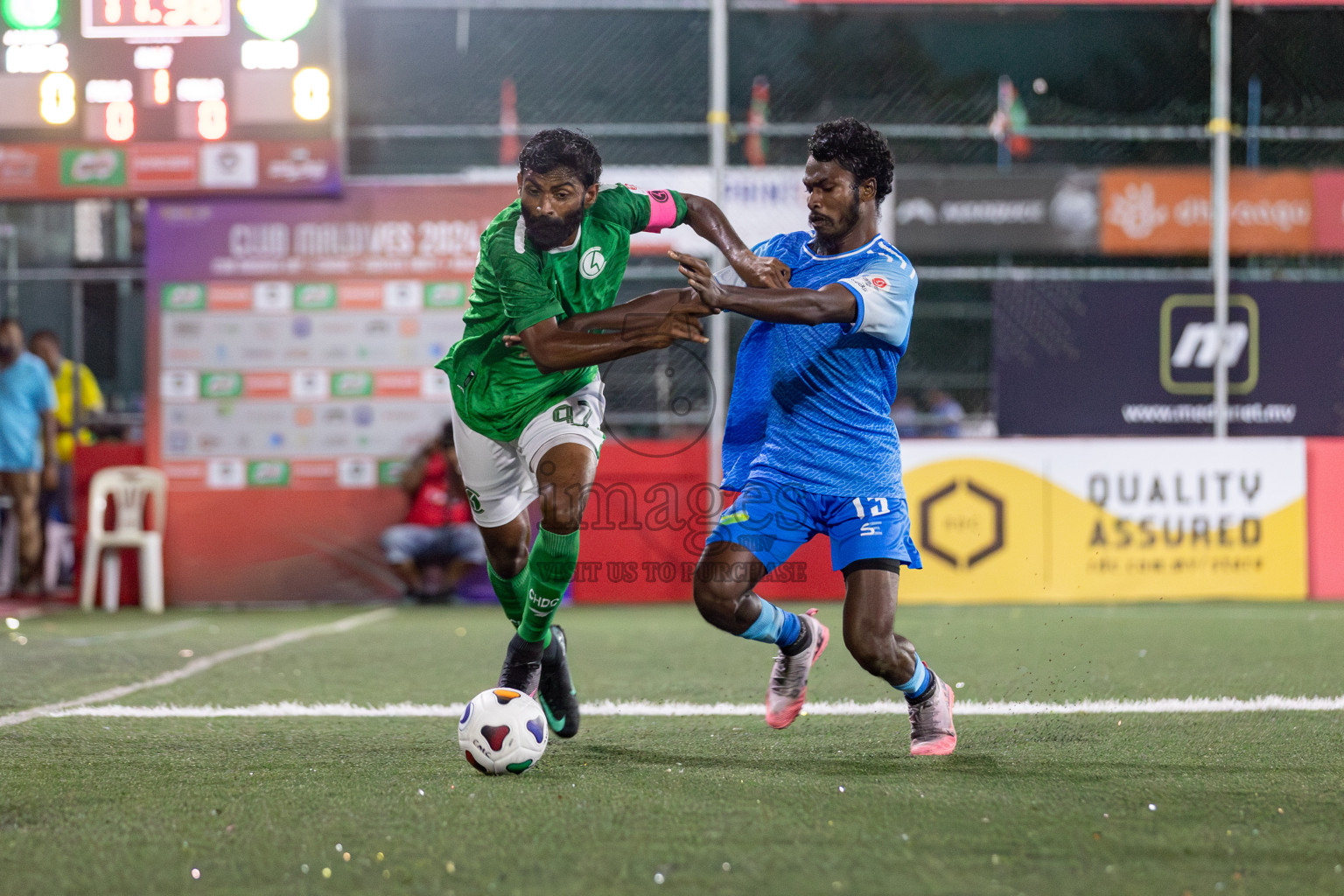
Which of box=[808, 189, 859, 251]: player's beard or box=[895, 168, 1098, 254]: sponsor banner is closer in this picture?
box=[808, 189, 859, 251]: player's beard

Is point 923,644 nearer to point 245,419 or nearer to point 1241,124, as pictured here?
point 245,419

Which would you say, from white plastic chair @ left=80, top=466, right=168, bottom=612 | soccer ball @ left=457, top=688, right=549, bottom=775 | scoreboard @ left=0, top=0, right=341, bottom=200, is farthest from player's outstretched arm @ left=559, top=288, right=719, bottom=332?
white plastic chair @ left=80, top=466, right=168, bottom=612

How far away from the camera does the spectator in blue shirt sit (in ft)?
31.7

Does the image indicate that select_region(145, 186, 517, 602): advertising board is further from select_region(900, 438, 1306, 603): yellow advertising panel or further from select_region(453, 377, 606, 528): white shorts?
select_region(453, 377, 606, 528): white shorts

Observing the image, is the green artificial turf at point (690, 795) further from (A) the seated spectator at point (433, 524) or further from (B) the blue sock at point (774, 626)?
(A) the seated spectator at point (433, 524)

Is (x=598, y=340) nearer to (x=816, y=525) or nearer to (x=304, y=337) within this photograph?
(x=816, y=525)

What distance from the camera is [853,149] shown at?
13.0 feet

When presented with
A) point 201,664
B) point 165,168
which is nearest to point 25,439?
point 165,168

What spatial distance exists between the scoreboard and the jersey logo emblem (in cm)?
588

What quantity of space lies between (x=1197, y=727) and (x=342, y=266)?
7.46 m

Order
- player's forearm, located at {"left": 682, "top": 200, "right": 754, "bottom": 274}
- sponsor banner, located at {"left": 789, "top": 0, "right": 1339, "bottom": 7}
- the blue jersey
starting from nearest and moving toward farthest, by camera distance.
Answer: the blue jersey < player's forearm, located at {"left": 682, "top": 200, "right": 754, "bottom": 274} < sponsor banner, located at {"left": 789, "top": 0, "right": 1339, "bottom": 7}

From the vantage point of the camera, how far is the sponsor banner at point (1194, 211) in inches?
411

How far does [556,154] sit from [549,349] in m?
0.56

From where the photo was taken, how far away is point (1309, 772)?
3.55 metres
